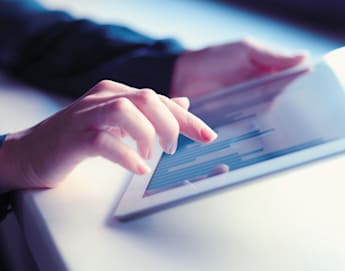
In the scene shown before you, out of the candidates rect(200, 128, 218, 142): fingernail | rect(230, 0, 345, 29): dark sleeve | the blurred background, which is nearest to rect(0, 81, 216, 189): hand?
rect(200, 128, 218, 142): fingernail

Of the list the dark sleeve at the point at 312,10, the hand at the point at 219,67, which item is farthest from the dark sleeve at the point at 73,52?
the dark sleeve at the point at 312,10

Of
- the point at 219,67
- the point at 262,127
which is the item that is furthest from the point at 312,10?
the point at 262,127

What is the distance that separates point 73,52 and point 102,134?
279mm

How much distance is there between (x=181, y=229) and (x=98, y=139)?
0.26 feet

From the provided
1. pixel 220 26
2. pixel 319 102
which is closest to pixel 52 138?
pixel 319 102

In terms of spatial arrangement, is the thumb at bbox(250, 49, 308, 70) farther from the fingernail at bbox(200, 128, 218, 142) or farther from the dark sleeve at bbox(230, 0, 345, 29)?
the dark sleeve at bbox(230, 0, 345, 29)

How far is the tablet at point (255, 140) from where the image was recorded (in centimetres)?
39

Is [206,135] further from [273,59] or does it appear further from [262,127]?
[273,59]

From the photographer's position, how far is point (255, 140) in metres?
0.42

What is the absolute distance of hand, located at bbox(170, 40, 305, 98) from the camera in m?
0.56

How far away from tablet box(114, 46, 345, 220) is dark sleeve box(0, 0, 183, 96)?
0.11 m

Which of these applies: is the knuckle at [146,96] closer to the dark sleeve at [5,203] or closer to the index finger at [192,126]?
the index finger at [192,126]

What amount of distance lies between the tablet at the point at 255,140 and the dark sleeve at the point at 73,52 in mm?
114

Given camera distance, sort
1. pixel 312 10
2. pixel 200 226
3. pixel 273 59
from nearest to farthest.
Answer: pixel 200 226 → pixel 273 59 → pixel 312 10
